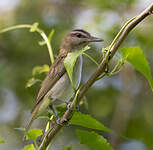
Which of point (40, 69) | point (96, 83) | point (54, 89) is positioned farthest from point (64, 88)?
point (96, 83)

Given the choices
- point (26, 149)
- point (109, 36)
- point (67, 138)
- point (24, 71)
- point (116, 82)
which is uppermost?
point (26, 149)

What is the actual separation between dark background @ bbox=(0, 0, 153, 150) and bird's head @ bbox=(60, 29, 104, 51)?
1321 mm

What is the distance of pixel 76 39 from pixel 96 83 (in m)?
1.84

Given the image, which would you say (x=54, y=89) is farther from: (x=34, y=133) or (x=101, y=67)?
(x=101, y=67)

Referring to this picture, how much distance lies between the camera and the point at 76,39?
3693mm

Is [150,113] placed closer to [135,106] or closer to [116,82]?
[135,106]

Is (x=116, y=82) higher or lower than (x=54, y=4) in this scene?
lower

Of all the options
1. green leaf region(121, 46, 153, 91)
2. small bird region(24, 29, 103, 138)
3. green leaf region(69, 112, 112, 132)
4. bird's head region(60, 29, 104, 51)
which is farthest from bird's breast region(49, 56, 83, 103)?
green leaf region(121, 46, 153, 91)

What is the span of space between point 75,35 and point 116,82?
7.20 ft

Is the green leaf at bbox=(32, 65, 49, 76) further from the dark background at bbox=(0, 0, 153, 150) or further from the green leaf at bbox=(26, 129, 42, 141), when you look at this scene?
the dark background at bbox=(0, 0, 153, 150)

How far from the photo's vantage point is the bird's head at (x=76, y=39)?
3.54m

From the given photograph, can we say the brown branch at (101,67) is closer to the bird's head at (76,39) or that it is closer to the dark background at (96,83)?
the bird's head at (76,39)

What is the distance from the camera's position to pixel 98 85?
5434 millimetres

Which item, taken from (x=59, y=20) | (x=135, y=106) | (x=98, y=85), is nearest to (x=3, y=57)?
(x=59, y=20)
